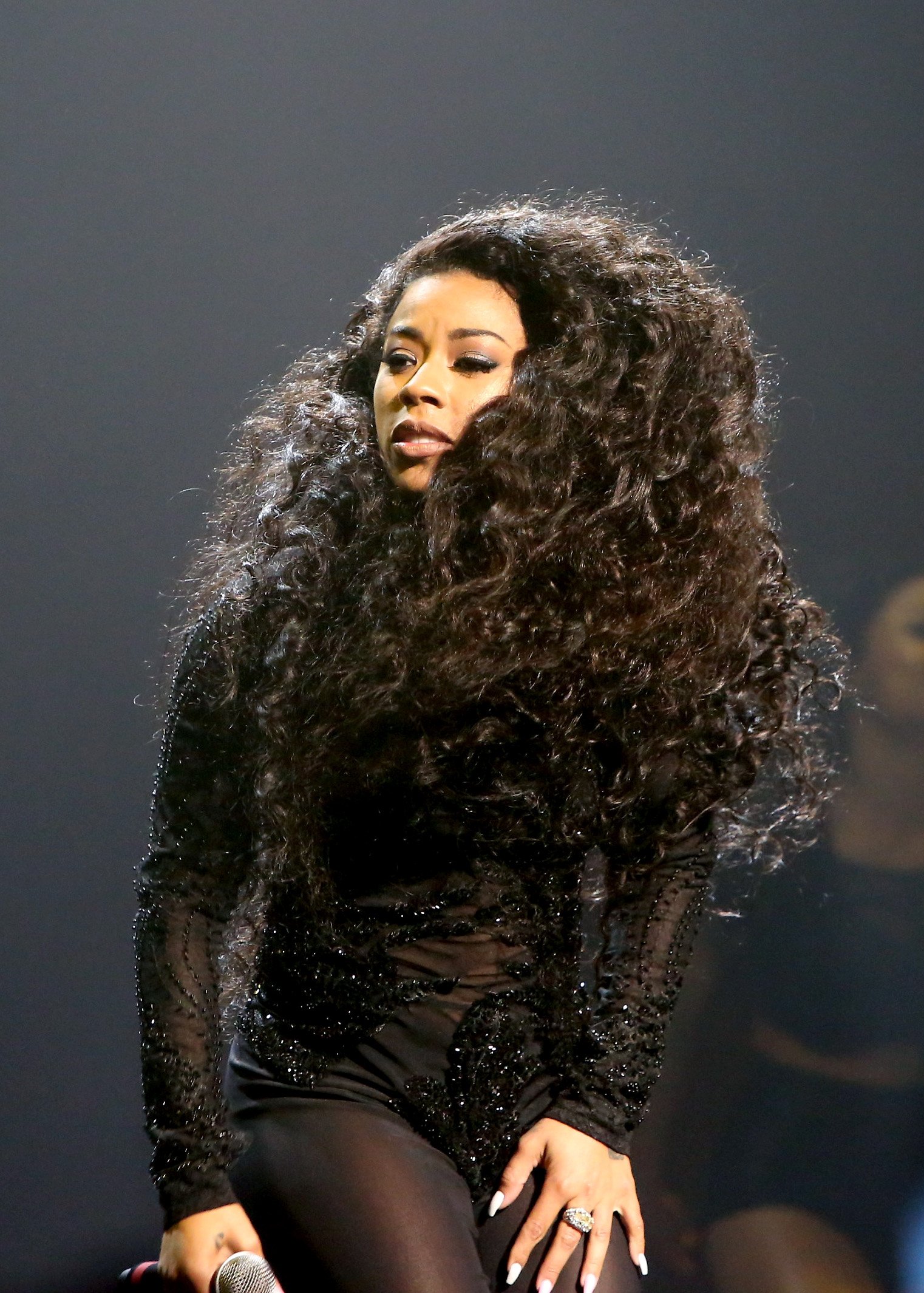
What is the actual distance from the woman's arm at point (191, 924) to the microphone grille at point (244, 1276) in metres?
0.06

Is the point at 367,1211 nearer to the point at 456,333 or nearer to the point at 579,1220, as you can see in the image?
the point at 579,1220

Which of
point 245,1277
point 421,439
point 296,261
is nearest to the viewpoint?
point 245,1277

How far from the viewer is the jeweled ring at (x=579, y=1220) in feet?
3.92

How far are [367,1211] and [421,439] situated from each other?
0.78 metres

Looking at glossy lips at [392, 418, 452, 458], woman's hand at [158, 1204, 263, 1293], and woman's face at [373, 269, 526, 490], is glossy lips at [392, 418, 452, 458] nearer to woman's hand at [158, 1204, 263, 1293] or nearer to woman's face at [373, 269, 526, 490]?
woman's face at [373, 269, 526, 490]

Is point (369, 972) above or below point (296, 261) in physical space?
below

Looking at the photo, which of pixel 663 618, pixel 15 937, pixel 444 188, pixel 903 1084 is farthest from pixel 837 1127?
pixel 444 188

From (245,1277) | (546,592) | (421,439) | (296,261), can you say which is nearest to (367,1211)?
(245,1277)

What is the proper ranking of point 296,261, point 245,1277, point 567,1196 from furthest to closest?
1. point 296,261
2. point 567,1196
3. point 245,1277

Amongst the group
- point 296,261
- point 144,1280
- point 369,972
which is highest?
point 296,261

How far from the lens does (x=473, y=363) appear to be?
1.33m

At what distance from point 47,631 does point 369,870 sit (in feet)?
3.05

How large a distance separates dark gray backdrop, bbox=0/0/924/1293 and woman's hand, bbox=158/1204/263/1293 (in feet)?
3.11

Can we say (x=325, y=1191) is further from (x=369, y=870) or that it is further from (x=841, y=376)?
(x=841, y=376)
